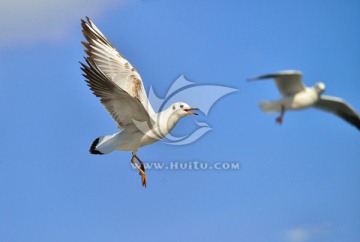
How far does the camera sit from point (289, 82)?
5121mm

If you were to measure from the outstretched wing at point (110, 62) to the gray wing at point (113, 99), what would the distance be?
39 centimetres

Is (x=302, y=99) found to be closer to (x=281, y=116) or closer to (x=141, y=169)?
(x=281, y=116)

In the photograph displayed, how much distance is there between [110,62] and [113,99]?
3.60 feet

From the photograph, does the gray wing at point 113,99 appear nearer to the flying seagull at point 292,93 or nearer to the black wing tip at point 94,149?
the black wing tip at point 94,149

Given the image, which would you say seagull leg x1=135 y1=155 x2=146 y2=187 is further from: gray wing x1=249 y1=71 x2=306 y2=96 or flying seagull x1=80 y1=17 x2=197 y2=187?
gray wing x1=249 y1=71 x2=306 y2=96

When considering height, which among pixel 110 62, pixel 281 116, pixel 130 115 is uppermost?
pixel 110 62

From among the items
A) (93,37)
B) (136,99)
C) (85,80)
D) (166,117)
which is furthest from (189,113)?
(93,37)

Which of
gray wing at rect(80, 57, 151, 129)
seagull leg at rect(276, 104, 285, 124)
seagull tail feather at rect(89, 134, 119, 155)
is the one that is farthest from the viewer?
seagull tail feather at rect(89, 134, 119, 155)

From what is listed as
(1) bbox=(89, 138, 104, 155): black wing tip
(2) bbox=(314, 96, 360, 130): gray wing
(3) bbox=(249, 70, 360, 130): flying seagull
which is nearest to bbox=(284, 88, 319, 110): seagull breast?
(3) bbox=(249, 70, 360, 130): flying seagull

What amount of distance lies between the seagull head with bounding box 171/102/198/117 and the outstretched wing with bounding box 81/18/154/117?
350mm

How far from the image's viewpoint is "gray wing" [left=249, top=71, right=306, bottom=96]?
5.04 metres

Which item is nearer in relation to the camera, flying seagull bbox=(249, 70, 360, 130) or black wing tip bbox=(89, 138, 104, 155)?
flying seagull bbox=(249, 70, 360, 130)

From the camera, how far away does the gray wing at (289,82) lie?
5.04 meters

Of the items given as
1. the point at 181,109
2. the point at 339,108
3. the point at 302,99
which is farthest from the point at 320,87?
the point at 181,109
